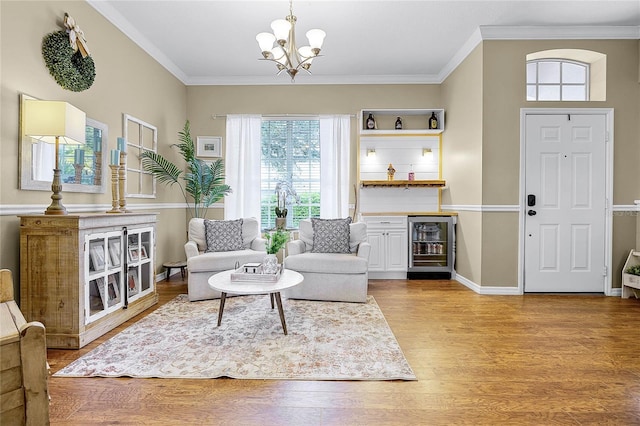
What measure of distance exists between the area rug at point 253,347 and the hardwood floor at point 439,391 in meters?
0.10

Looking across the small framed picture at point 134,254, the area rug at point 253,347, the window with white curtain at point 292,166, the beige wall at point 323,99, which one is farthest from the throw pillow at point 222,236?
the beige wall at point 323,99

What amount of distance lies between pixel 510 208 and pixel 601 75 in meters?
1.91

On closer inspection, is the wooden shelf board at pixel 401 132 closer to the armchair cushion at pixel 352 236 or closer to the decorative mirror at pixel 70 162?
the armchair cushion at pixel 352 236

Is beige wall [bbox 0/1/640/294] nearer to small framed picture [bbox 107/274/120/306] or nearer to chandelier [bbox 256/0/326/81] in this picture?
small framed picture [bbox 107/274/120/306]

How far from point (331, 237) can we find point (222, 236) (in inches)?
51.2

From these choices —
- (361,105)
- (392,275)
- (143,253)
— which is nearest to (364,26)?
(361,105)

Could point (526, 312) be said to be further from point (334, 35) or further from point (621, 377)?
point (334, 35)

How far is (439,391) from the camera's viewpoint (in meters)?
2.03

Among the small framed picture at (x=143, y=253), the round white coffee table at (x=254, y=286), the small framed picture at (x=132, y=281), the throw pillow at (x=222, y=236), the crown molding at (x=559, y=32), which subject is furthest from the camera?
the throw pillow at (x=222, y=236)

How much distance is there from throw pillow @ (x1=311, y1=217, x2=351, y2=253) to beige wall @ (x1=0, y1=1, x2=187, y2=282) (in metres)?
2.16

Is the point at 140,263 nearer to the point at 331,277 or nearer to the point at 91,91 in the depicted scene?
the point at 91,91

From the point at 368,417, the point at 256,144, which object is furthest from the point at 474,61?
the point at 368,417

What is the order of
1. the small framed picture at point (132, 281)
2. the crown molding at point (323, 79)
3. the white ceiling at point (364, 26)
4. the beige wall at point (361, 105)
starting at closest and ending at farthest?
1. the beige wall at point (361, 105)
2. the small framed picture at point (132, 281)
3. the white ceiling at point (364, 26)
4. the crown molding at point (323, 79)

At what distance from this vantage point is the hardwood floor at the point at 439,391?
1784 millimetres
